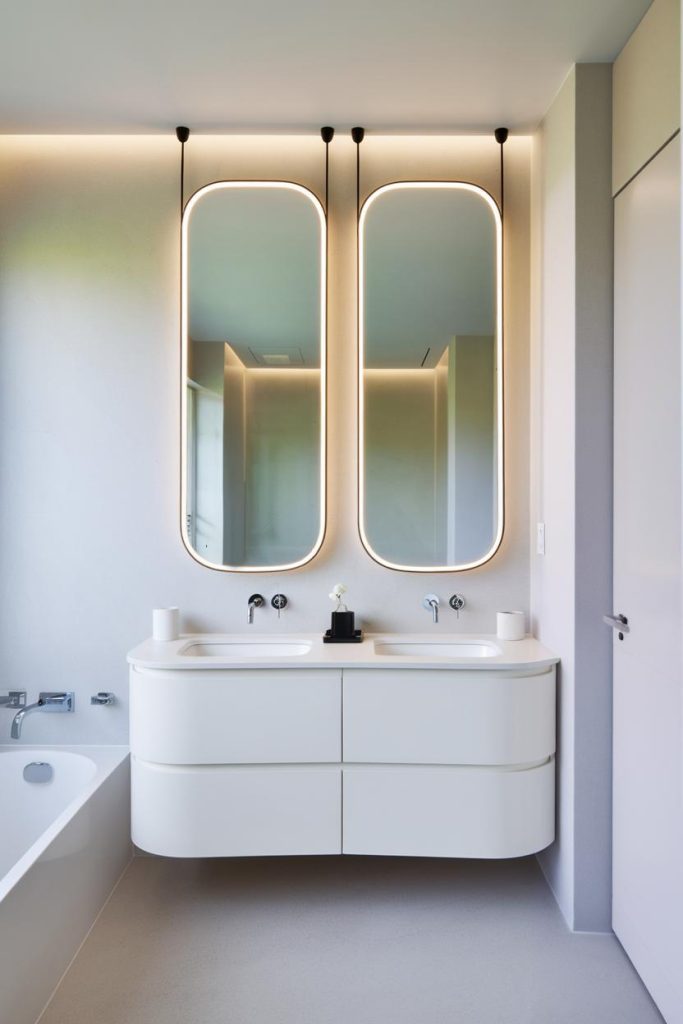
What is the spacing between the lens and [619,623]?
1.91m

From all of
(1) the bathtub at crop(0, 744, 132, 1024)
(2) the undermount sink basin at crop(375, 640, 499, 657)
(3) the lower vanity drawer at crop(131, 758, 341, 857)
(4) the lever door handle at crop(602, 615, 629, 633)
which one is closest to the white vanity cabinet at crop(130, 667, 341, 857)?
(3) the lower vanity drawer at crop(131, 758, 341, 857)

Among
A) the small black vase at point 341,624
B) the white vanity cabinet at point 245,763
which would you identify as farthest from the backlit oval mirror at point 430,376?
the white vanity cabinet at point 245,763

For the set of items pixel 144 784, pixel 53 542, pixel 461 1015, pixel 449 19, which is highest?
pixel 449 19

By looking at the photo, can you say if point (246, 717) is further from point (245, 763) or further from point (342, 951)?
point (342, 951)

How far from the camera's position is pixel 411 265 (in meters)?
2.50

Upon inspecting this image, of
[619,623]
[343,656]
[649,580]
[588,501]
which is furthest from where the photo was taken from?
[343,656]

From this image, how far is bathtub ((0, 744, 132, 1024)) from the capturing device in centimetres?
163

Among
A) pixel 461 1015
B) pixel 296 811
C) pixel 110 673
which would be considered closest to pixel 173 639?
pixel 110 673

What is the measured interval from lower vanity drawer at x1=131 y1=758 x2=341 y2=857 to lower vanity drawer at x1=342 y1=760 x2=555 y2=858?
7 cm

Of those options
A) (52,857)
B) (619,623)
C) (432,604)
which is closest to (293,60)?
(432,604)

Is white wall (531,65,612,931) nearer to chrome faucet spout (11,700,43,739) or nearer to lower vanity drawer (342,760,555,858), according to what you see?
lower vanity drawer (342,760,555,858)

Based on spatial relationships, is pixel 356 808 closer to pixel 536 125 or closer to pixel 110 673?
pixel 110 673

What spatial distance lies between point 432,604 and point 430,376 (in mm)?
847

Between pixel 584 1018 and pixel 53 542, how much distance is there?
2241 millimetres
